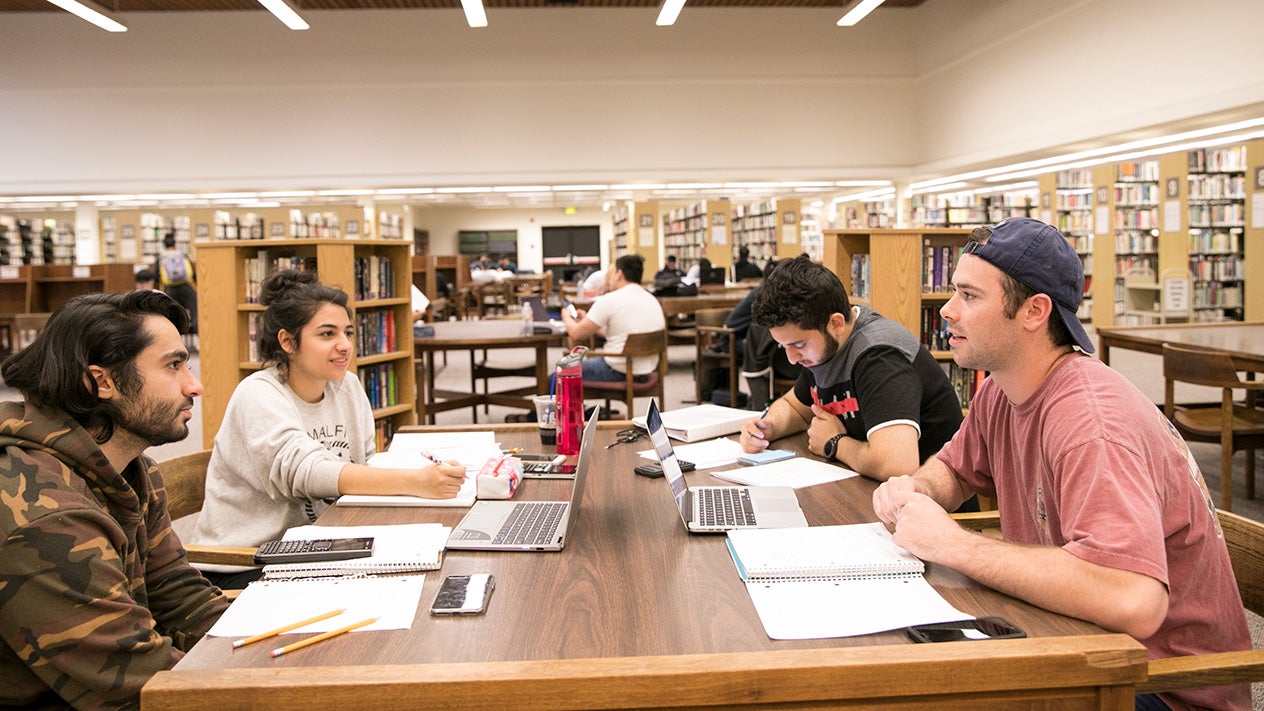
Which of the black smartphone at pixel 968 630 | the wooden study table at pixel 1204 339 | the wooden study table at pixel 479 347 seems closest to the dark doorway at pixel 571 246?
the wooden study table at pixel 479 347

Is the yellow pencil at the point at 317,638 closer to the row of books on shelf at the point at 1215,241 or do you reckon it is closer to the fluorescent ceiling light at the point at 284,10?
the fluorescent ceiling light at the point at 284,10

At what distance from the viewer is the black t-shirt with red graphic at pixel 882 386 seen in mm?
2377

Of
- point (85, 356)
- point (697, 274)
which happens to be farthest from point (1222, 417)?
point (697, 274)

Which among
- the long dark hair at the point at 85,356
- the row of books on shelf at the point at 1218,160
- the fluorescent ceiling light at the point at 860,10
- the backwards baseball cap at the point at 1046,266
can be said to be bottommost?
the long dark hair at the point at 85,356

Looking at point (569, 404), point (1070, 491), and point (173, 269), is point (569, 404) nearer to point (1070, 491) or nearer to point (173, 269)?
point (1070, 491)

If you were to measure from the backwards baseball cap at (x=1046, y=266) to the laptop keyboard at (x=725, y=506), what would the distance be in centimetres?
68

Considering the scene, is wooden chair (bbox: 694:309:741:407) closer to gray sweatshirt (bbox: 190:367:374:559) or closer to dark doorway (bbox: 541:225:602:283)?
gray sweatshirt (bbox: 190:367:374:559)

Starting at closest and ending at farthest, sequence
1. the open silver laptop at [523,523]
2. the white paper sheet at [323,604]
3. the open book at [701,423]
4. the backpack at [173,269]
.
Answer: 1. the white paper sheet at [323,604]
2. the open silver laptop at [523,523]
3. the open book at [701,423]
4. the backpack at [173,269]

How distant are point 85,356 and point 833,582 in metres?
1.26

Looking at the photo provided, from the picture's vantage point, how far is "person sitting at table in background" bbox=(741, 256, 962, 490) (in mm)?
2354

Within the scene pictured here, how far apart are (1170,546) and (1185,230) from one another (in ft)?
35.4

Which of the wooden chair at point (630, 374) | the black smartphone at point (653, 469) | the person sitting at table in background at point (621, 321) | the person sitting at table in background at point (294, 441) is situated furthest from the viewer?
the person sitting at table in background at point (621, 321)

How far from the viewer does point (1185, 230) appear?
34.7 feet

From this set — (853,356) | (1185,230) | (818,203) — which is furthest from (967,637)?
(818,203)
